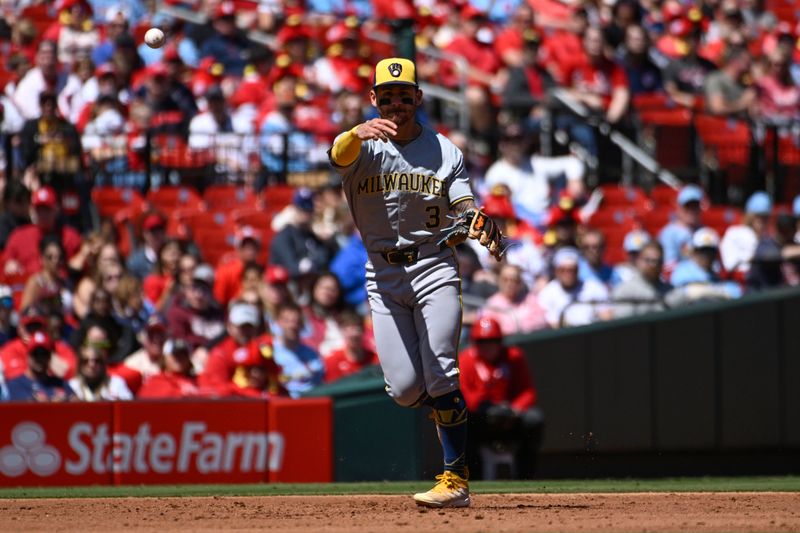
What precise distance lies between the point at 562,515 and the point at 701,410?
4388 mm

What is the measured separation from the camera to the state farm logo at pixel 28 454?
376 inches

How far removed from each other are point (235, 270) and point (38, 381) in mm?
2162

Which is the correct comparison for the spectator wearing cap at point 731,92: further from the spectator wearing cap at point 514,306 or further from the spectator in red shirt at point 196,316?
the spectator in red shirt at point 196,316

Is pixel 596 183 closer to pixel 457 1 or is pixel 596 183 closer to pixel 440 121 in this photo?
pixel 440 121

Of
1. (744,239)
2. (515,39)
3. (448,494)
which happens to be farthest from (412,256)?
(515,39)

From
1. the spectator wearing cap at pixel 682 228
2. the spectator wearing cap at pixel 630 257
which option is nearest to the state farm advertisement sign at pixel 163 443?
the spectator wearing cap at pixel 630 257

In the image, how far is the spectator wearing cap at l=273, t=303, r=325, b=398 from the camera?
11.1 metres

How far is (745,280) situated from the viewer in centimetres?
1254

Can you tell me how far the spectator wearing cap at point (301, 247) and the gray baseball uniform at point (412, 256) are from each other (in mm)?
5040

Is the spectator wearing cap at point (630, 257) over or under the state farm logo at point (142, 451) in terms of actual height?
over

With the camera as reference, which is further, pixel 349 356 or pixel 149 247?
pixel 149 247

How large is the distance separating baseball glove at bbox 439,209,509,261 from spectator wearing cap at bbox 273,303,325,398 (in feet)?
13.7

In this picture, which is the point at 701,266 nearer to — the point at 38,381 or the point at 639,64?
the point at 639,64

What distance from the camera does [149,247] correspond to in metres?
12.3
